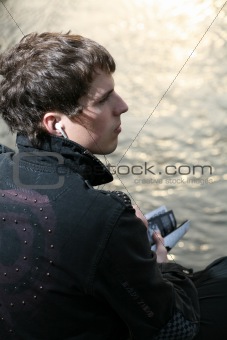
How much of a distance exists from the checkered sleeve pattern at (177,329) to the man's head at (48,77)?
297 millimetres

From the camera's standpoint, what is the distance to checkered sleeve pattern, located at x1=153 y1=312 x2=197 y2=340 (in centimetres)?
65

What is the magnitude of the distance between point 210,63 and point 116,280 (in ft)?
4.01

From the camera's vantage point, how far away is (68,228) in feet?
1.99

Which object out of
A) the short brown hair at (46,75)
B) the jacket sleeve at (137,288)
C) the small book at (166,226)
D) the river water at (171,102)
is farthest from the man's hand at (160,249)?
the river water at (171,102)

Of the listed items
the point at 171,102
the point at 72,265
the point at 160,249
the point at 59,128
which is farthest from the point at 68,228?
the point at 171,102

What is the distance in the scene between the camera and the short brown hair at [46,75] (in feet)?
2.29

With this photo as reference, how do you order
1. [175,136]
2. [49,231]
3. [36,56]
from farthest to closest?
[175,136]
[36,56]
[49,231]

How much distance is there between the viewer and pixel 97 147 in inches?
29.2

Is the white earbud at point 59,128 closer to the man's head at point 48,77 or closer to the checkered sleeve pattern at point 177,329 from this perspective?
the man's head at point 48,77

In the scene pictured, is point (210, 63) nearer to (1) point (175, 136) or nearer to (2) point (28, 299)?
(1) point (175, 136)

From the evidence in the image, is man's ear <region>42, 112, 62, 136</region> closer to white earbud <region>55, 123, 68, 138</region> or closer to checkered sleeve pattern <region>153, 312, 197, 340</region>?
white earbud <region>55, 123, 68, 138</region>

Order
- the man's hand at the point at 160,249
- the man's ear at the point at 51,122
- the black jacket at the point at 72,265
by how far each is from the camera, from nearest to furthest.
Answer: the black jacket at the point at 72,265
the man's ear at the point at 51,122
the man's hand at the point at 160,249

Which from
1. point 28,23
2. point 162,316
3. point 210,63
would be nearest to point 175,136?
point 210,63

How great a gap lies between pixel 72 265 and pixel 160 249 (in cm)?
31
